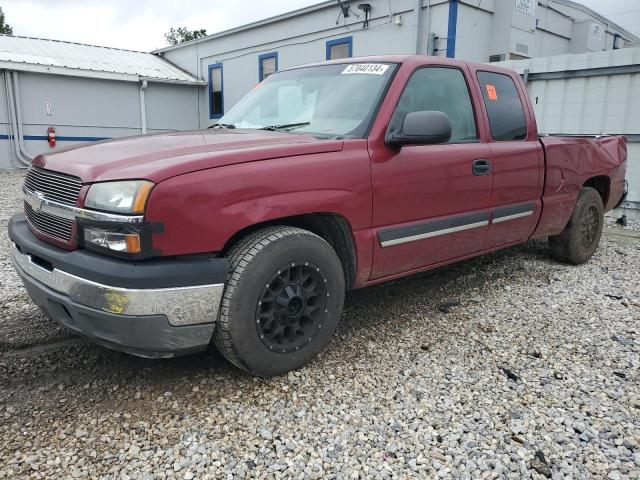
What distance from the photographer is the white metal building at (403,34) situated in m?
11.4

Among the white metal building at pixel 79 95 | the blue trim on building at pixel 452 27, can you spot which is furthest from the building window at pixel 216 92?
the blue trim on building at pixel 452 27

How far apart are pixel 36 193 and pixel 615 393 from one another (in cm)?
341

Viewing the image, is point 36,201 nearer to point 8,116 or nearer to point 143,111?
point 8,116

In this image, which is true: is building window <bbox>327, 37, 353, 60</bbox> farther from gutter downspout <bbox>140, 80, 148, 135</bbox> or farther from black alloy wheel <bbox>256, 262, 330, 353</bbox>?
black alloy wheel <bbox>256, 262, 330, 353</bbox>

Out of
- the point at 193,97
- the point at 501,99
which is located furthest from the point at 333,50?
the point at 501,99

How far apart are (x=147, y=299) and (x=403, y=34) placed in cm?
1114

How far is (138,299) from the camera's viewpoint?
91.4 inches

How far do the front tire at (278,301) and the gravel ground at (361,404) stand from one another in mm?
208

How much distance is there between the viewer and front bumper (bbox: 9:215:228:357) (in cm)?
232

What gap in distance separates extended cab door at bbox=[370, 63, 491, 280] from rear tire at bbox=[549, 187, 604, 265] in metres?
1.68

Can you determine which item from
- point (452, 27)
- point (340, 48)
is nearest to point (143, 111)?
point (340, 48)

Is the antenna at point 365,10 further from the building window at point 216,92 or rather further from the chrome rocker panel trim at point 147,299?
the chrome rocker panel trim at point 147,299

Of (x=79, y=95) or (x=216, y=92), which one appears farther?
(x=216, y=92)

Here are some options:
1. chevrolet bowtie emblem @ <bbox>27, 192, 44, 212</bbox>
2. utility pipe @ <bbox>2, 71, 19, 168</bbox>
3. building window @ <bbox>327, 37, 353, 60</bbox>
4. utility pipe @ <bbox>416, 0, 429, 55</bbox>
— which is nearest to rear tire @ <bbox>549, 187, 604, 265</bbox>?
chevrolet bowtie emblem @ <bbox>27, 192, 44, 212</bbox>
